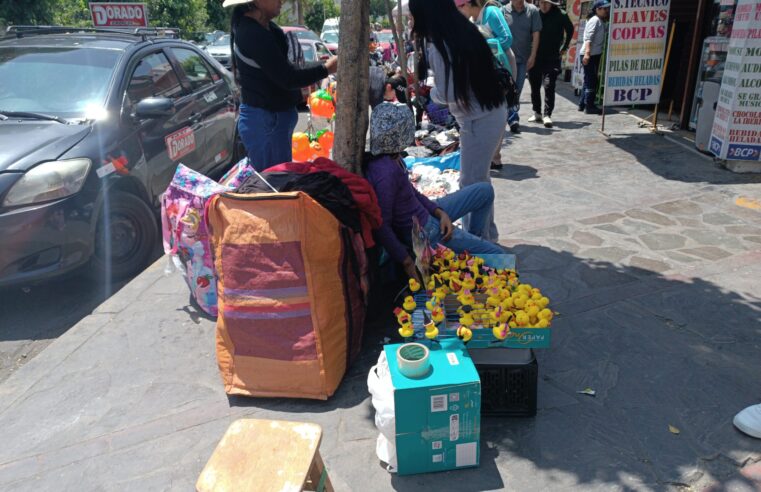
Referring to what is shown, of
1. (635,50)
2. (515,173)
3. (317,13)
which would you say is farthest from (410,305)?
(317,13)

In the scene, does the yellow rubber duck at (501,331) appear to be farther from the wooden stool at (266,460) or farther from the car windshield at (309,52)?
the car windshield at (309,52)

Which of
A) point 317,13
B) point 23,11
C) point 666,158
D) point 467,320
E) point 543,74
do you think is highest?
point 317,13

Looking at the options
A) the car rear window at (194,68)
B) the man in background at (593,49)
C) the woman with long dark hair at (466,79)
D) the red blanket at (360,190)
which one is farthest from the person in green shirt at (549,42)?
the red blanket at (360,190)

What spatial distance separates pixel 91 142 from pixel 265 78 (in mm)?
1445

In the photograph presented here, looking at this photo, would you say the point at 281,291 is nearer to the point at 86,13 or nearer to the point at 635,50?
the point at 635,50

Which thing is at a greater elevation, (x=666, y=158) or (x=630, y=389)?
(x=666, y=158)

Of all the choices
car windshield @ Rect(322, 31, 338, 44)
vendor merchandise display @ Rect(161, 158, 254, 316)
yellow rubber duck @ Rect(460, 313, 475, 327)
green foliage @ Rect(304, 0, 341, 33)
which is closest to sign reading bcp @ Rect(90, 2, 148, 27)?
vendor merchandise display @ Rect(161, 158, 254, 316)

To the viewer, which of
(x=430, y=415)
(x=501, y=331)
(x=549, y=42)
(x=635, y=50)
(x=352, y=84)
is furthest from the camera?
(x=549, y=42)

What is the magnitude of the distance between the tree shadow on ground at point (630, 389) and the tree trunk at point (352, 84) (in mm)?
1090

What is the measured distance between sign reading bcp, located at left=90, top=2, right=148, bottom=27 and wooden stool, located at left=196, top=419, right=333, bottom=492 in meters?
9.81

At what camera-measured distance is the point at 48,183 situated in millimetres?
3945

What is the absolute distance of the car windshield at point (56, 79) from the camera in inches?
182

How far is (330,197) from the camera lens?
299 centimetres

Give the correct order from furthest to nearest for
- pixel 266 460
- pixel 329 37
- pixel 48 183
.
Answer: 1. pixel 329 37
2. pixel 48 183
3. pixel 266 460
